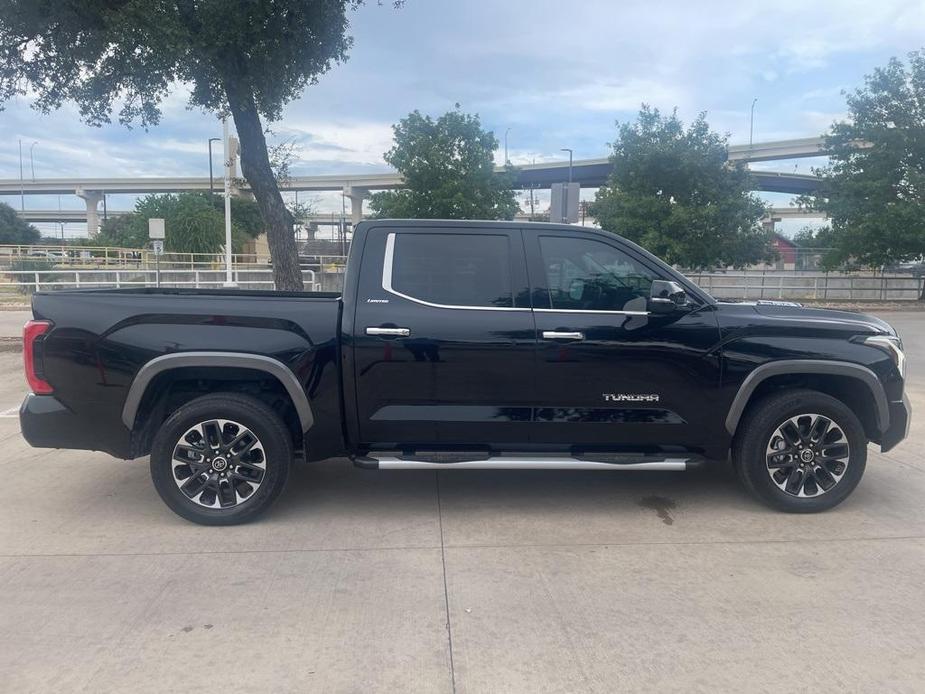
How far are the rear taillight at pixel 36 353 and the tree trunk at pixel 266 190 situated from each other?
807 cm

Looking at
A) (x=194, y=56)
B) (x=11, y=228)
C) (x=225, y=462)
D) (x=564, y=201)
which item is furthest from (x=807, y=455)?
(x=11, y=228)

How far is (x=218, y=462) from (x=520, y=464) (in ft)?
6.28

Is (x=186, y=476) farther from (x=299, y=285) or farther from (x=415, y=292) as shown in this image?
(x=299, y=285)

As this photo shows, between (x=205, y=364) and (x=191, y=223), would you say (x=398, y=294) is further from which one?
(x=191, y=223)

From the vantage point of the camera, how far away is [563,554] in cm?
436

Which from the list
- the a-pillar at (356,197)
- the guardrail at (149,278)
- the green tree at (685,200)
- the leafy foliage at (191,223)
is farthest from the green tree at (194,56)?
the a-pillar at (356,197)

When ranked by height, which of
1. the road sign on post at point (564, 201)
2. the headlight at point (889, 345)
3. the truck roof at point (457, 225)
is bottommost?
the headlight at point (889, 345)

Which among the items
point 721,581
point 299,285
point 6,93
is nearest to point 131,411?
point 721,581

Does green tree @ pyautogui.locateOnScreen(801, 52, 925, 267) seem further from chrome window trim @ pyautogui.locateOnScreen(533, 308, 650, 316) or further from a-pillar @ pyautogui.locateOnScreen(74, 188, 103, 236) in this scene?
a-pillar @ pyautogui.locateOnScreen(74, 188, 103, 236)

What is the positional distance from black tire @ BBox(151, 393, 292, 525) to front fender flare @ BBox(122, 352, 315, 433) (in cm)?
22

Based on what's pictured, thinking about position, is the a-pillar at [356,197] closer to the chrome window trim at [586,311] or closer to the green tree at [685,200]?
the green tree at [685,200]

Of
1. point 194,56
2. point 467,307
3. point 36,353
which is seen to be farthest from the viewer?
point 194,56

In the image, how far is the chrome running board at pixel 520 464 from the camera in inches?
187

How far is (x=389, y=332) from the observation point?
4672 millimetres
